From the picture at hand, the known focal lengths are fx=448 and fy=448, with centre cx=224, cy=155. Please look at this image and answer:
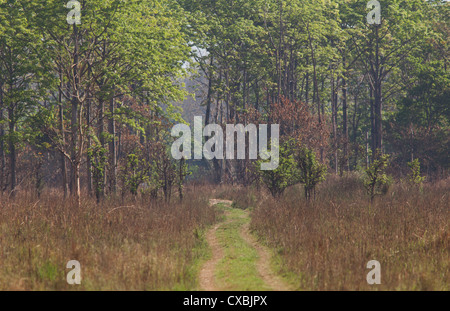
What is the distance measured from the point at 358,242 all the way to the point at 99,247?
5.75m

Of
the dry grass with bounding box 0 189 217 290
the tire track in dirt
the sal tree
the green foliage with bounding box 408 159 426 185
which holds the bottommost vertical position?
the tire track in dirt

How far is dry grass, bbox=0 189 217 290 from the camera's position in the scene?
7832 millimetres

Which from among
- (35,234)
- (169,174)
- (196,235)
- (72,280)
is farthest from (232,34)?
(72,280)

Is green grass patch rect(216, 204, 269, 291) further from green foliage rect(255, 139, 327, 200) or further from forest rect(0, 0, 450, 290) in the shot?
green foliage rect(255, 139, 327, 200)

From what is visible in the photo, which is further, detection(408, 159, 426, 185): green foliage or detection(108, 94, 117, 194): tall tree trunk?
detection(408, 159, 426, 185): green foliage

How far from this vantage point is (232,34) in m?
33.7

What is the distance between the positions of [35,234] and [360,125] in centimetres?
3920

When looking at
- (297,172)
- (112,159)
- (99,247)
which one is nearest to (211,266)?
(99,247)

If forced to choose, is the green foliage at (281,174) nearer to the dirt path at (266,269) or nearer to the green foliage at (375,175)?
the green foliage at (375,175)

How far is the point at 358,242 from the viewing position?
33.2 feet

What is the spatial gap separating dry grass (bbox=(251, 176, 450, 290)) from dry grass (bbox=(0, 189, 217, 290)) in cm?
212

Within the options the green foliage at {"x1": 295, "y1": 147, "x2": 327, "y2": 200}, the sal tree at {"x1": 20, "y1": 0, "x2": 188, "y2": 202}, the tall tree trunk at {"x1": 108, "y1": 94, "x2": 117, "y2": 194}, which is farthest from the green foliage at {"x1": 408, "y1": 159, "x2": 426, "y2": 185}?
the tall tree trunk at {"x1": 108, "y1": 94, "x2": 117, "y2": 194}

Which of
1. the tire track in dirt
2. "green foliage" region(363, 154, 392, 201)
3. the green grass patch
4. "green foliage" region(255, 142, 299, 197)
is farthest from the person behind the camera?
"green foliage" region(255, 142, 299, 197)
